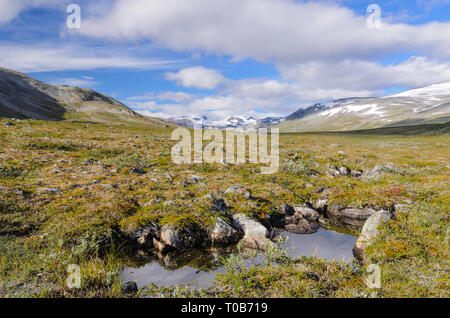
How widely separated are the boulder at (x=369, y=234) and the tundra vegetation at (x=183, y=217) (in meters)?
0.24

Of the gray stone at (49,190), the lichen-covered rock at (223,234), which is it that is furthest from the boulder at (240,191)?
the gray stone at (49,190)

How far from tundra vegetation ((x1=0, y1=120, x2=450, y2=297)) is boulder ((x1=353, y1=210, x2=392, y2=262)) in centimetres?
24

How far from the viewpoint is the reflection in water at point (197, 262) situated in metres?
7.34

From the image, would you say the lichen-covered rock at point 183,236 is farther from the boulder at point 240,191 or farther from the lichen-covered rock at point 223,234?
the boulder at point 240,191

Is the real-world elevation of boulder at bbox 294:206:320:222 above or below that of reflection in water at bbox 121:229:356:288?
above

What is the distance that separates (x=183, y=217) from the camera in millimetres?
10070

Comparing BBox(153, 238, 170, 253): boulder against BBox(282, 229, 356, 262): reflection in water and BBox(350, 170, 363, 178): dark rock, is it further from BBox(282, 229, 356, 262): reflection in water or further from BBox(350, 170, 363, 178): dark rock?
BBox(350, 170, 363, 178): dark rock

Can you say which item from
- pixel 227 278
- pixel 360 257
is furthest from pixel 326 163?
pixel 227 278

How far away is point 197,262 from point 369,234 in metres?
7.37

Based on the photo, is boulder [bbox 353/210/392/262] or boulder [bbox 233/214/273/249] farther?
boulder [bbox 233/214/273/249]

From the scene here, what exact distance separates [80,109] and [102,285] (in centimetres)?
20331

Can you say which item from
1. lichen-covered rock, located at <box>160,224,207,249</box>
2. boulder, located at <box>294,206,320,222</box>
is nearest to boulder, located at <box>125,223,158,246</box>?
lichen-covered rock, located at <box>160,224,207,249</box>

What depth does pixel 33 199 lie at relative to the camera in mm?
10336

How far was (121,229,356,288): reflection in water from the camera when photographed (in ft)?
24.1
